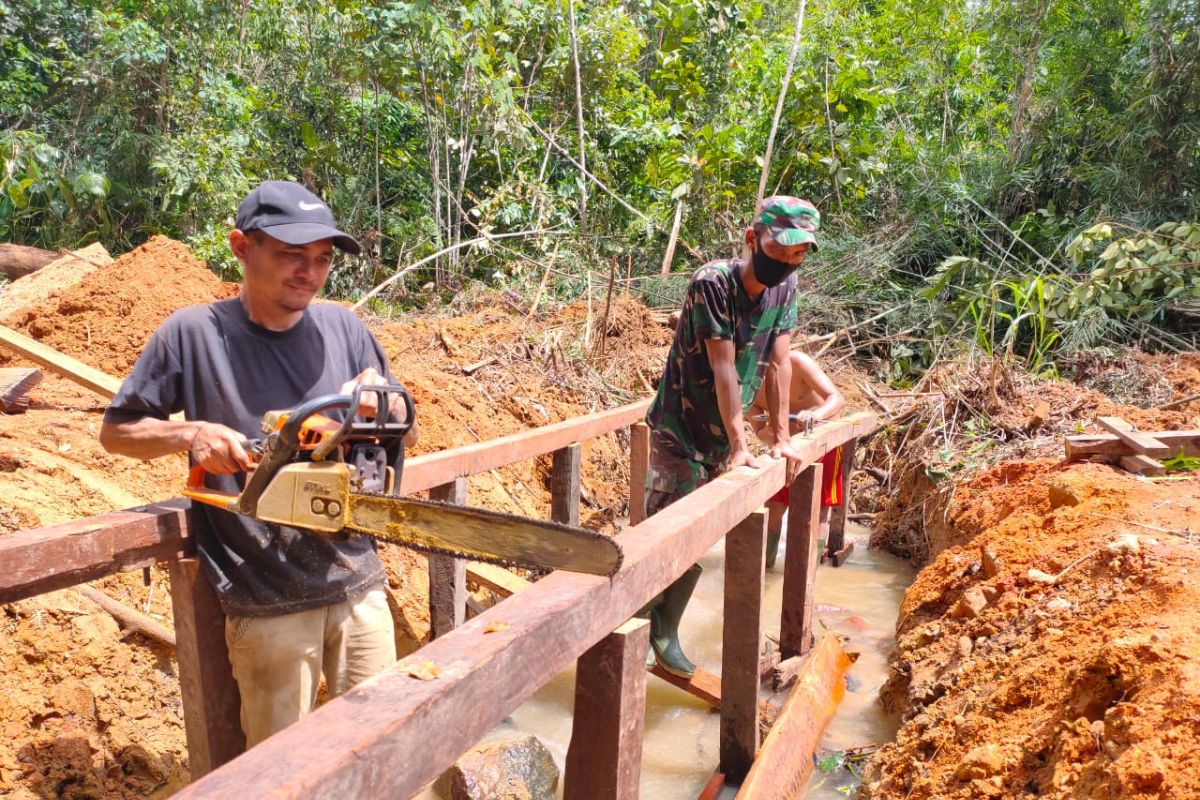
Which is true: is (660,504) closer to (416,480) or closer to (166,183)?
(416,480)

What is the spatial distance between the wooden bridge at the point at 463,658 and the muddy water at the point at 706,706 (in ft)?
1.45

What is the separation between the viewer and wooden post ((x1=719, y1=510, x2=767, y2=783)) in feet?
10.1

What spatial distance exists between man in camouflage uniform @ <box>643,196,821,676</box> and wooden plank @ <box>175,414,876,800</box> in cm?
137

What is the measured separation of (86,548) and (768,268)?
8.51 ft

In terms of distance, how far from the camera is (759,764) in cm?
281

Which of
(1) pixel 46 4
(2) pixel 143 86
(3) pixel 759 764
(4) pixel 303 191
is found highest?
(1) pixel 46 4

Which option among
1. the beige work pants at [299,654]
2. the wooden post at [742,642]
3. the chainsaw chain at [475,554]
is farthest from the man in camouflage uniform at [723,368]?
the chainsaw chain at [475,554]

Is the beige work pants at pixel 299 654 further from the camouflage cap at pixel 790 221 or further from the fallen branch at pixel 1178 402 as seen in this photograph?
the fallen branch at pixel 1178 402

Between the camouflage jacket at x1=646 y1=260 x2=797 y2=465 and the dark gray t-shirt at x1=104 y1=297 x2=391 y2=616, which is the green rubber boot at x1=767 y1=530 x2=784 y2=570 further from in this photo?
the dark gray t-shirt at x1=104 y1=297 x2=391 y2=616

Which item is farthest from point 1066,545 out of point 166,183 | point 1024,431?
point 166,183

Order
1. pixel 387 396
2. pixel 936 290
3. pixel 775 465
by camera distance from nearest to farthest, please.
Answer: pixel 387 396, pixel 775 465, pixel 936 290

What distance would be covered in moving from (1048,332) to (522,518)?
8029 mm

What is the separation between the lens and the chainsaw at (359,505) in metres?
1.66

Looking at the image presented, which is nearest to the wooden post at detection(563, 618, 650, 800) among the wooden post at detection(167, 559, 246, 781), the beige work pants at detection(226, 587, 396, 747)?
the beige work pants at detection(226, 587, 396, 747)
